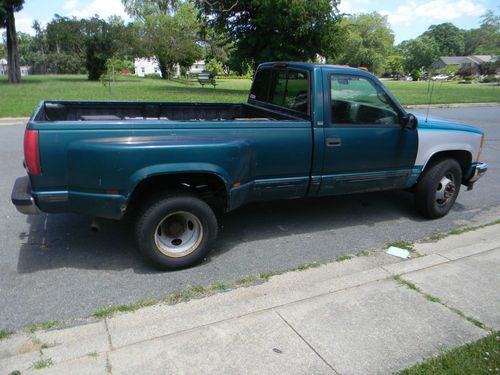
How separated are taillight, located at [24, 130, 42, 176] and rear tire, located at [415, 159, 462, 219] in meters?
4.27

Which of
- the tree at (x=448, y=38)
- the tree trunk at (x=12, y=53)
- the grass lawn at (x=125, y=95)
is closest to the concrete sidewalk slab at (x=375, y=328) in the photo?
the grass lawn at (x=125, y=95)

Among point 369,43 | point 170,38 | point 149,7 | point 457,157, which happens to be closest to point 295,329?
point 457,157

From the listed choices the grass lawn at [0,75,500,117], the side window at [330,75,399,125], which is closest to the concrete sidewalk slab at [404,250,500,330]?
the side window at [330,75,399,125]

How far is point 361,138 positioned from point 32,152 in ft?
10.4

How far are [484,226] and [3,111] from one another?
46.0 feet

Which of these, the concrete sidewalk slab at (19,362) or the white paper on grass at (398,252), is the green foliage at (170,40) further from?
the concrete sidewalk slab at (19,362)

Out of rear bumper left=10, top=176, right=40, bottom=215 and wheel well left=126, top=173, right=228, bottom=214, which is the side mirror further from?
rear bumper left=10, top=176, right=40, bottom=215

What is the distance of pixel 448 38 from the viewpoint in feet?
484

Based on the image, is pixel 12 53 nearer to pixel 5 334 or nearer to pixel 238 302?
pixel 5 334

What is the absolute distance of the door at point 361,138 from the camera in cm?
438

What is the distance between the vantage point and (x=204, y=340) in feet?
9.29

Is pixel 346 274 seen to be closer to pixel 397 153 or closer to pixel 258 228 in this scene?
pixel 258 228

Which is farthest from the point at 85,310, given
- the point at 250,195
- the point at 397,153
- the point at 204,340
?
the point at 397,153

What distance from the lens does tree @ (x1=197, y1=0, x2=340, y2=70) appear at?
2258cm
